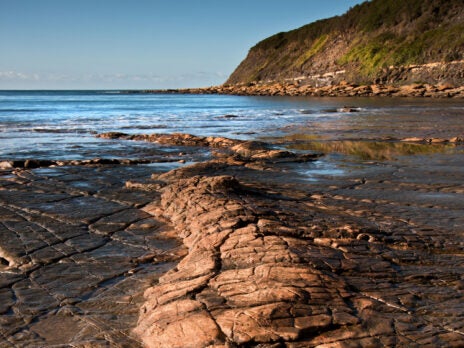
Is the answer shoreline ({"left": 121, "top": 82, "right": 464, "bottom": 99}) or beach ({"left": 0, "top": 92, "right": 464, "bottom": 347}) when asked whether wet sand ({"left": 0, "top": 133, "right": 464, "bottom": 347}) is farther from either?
shoreline ({"left": 121, "top": 82, "right": 464, "bottom": 99})

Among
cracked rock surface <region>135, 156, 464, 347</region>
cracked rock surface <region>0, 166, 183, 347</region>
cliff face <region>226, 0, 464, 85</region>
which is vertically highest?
cliff face <region>226, 0, 464, 85</region>

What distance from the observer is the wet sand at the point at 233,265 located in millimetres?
3252

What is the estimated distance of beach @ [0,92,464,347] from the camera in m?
3.27

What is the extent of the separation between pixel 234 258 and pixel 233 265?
13 centimetres

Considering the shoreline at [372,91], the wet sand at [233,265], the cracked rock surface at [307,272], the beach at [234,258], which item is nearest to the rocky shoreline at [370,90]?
the shoreline at [372,91]

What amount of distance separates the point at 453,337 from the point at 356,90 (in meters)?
50.5

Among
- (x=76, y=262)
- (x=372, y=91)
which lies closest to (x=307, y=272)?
(x=76, y=262)

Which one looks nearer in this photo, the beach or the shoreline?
the beach

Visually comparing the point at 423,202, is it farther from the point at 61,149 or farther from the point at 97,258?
the point at 61,149

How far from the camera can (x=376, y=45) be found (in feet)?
187

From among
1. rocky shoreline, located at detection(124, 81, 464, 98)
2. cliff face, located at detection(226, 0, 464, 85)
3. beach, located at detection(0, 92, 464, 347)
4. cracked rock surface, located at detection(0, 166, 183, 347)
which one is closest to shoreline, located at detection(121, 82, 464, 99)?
rocky shoreline, located at detection(124, 81, 464, 98)

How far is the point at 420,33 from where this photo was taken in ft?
170

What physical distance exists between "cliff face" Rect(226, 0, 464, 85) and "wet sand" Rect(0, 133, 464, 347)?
39735 millimetres

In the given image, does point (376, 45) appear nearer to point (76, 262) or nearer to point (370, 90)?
point (370, 90)
